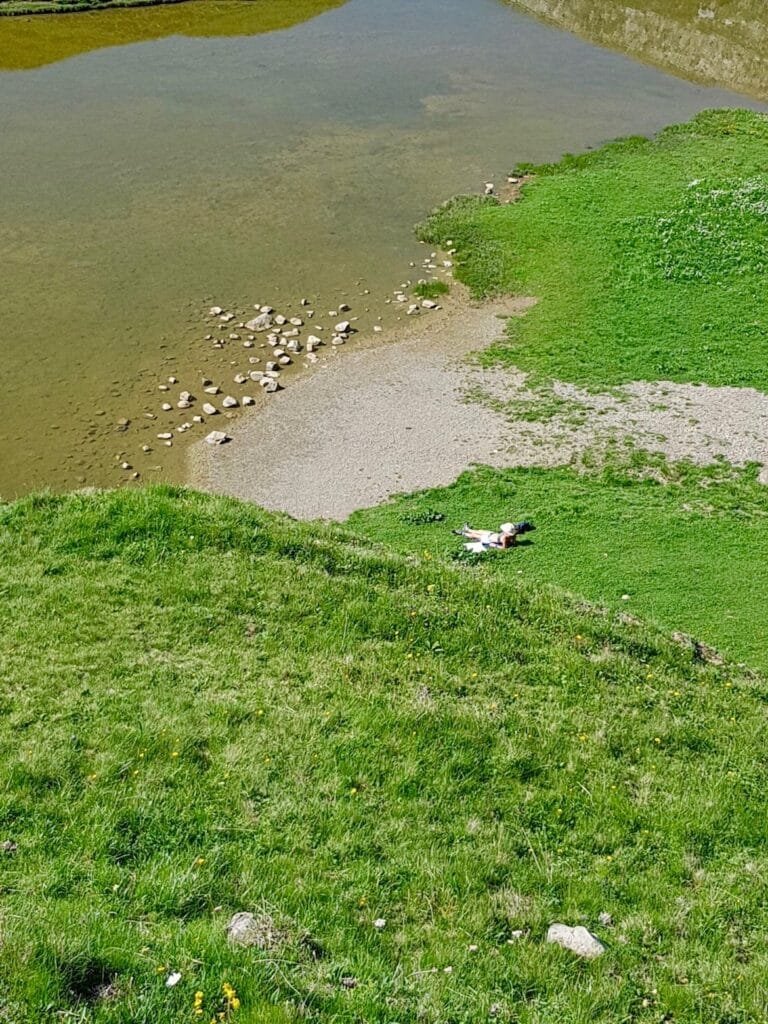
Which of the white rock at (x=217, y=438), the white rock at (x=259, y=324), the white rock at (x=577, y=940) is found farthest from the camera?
the white rock at (x=259, y=324)

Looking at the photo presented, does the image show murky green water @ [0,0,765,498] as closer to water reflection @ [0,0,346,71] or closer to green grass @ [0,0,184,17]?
water reflection @ [0,0,346,71]

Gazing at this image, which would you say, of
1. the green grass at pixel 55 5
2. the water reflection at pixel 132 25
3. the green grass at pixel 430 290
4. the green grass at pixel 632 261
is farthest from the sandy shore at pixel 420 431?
the green grass at pixel 55 5

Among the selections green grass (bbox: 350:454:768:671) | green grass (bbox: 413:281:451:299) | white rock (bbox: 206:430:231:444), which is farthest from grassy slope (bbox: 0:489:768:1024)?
green grass (bbox: 413:281:451:299)

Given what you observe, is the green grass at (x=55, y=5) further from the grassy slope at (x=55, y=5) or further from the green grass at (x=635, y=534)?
the green grass at (x=635, y=534)

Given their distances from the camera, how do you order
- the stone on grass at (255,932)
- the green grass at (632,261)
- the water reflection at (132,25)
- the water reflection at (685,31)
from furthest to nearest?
the water reflection at (685,31) < the water reflection at (132,25) < the green grass at (632,261) < the stone on grass at (255,932)

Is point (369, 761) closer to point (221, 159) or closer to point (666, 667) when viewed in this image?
point (666, 667)

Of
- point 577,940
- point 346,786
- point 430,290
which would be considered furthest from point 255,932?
point 430,290

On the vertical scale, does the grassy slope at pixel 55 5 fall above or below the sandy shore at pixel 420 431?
above

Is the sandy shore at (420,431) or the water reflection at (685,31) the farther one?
the water reflection at (685,31)

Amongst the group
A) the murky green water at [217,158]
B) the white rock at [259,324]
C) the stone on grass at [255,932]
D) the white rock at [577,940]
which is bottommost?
the white rock at [577,940]
